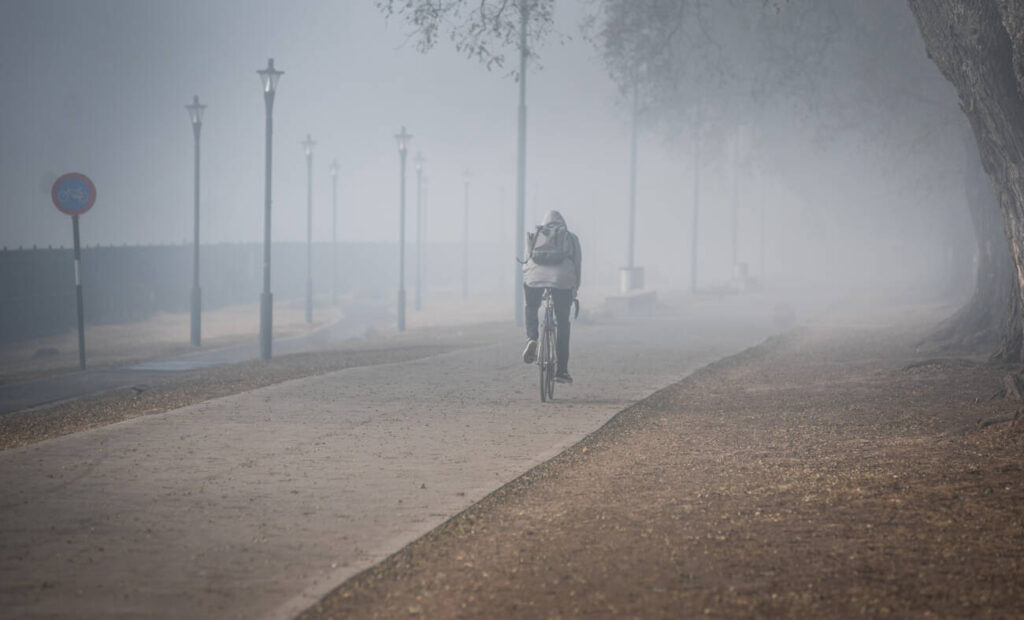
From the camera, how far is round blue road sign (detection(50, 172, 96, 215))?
17.9 metres

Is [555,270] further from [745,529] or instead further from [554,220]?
[745,529]

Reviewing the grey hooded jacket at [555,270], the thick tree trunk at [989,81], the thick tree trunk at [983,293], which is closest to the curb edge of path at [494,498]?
the grey hooded jacket at [555,270]

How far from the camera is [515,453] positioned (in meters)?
9.01

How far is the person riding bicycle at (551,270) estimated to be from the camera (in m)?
11.9

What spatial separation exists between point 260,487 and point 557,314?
5.28m

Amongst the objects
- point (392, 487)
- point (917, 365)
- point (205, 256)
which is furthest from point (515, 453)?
point (205, 256)

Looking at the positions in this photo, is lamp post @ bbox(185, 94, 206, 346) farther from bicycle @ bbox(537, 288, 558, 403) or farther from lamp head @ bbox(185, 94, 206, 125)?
bicycle @ bbox(537, 288, 558, 403)

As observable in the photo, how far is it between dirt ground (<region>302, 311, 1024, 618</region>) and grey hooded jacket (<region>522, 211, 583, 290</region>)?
1746 mm

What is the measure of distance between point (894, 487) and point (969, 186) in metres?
15.9

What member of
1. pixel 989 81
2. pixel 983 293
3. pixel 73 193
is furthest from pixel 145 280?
pixel 989 81

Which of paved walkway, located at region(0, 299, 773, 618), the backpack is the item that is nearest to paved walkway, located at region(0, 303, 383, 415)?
paved walkway, located at region(0, 299, 773, 618)

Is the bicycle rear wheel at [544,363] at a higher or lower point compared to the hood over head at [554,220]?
lower

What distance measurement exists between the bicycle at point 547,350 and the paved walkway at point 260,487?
25 centimetres

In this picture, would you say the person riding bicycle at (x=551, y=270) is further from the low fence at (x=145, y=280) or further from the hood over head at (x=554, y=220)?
the low fence at (x=145, y=280)
